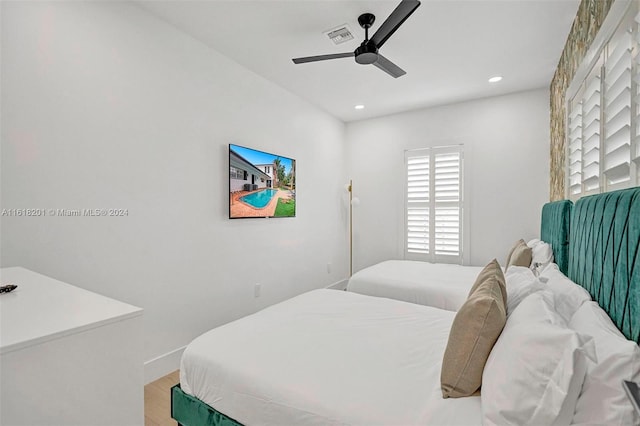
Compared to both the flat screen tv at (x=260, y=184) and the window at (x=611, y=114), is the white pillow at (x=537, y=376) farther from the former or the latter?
the flat screen tv at (x=260, y=184)

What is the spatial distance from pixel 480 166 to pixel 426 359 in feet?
10.8

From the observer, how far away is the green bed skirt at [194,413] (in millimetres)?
1355

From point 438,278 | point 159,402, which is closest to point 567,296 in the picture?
point 438,278

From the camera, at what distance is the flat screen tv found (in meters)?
2.98

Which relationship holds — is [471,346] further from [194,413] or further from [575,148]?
[575,148]

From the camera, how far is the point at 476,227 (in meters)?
4.00

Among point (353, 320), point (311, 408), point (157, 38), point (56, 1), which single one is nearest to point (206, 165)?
point (157, 38)

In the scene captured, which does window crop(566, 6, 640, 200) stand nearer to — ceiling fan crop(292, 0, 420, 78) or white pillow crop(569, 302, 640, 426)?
white pillow crop(569, 302, 640, 426)

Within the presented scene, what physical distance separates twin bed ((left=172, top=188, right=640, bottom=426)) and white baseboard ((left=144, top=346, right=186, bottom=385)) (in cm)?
93

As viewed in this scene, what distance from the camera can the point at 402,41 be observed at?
2625mm

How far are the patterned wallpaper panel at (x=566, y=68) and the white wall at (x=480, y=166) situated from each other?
33cm

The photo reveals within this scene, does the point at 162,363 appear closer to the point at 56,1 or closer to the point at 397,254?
the point at 56,1

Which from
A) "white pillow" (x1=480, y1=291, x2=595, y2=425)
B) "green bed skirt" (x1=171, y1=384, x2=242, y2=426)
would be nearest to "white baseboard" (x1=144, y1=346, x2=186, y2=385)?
"green bed skirt" (x1=171, y1=384, x2=242, y2=426)

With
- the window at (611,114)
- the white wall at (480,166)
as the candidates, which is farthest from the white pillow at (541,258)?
the white wall at (480,166)
